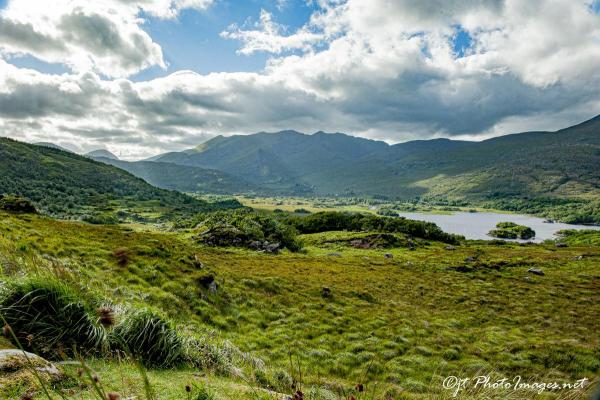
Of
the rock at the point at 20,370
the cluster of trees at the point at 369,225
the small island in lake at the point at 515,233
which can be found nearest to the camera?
the rock at the point at 20,370

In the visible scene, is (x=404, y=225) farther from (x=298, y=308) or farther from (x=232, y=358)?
(x=232, y=358)

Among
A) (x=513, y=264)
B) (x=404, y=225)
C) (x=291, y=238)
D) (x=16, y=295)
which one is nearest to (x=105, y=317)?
(x=16, y=295)

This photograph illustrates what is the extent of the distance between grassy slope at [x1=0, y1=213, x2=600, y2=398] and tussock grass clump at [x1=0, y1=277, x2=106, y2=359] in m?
1.12

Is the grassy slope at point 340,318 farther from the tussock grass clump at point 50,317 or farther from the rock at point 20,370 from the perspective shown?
the rock at point 20,370

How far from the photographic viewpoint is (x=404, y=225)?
12775 cm

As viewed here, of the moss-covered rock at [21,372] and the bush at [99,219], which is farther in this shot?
the bush at [99,219]

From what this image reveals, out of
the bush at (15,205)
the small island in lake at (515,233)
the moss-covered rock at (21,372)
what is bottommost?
the small island in lake at (515,233)

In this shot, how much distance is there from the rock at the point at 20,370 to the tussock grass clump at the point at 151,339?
2764 millimetres

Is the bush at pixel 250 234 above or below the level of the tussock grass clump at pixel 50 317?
below

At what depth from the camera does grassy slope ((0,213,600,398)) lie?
16.9 m

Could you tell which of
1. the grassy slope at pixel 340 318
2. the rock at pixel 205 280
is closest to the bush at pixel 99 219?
the grassy slope at pixel 340 318

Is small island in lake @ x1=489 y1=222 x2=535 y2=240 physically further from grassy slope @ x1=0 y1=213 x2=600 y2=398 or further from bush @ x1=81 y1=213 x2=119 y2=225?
bush @ x1=81 y1=213 x2=119 y2=225

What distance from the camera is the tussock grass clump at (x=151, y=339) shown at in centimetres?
939

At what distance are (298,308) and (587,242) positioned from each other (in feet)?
532
